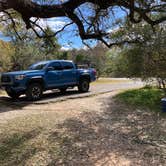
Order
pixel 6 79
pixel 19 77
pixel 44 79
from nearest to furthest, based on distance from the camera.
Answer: pixel 19 77 → pixel 6 79 → pixel 44 79

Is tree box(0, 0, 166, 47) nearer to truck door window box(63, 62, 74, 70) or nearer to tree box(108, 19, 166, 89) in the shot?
tree box(108, 19, 166, 89)

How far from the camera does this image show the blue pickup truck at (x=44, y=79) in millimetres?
12606

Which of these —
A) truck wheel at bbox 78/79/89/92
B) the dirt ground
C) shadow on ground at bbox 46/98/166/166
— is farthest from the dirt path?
truck wheel at bbox 78/79/89/92

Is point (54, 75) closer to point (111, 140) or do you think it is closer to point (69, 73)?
point (69, 73)

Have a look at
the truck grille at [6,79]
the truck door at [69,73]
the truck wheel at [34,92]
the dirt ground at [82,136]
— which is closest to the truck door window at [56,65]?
the truck door at [69,73]

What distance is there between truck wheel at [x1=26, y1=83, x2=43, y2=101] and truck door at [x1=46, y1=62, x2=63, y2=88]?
29.3 inches

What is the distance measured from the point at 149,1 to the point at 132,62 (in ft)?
18.7

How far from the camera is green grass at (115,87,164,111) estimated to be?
11.9m

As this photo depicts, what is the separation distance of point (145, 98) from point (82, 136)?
6352mm

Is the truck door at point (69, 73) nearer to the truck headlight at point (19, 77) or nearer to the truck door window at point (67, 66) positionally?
the truck door window at point (67, 66)

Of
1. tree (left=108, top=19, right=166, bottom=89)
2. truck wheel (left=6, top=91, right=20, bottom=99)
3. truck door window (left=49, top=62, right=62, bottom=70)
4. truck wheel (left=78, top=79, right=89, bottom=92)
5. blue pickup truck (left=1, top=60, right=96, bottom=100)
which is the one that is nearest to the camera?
tree (left=108, top=19, right=166, bottom=89)

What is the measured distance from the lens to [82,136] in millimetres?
7492

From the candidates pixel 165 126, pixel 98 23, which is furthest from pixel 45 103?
pixel 165 126

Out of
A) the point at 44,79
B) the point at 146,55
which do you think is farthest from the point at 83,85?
the point at 146,55
